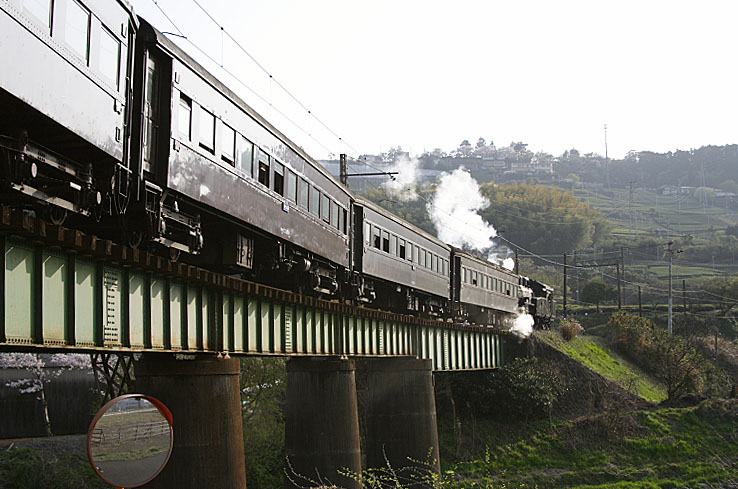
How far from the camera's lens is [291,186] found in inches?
790

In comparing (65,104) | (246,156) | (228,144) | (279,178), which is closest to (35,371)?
(279,178)

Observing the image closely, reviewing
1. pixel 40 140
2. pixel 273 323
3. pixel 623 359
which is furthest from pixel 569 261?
pixel 40 140

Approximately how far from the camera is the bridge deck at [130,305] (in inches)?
440

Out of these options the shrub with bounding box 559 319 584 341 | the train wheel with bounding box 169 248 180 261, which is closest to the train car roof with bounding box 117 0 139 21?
the train wheel with bounding box 169 248 180 261

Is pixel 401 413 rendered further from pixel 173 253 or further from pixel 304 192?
pixel 173 253

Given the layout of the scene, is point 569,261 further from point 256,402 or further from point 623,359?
point 256,402

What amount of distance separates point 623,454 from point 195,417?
2848cm

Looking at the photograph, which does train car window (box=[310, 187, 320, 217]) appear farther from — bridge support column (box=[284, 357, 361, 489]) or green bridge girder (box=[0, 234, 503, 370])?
bridge support column (box=[284, 357, 361, 489])

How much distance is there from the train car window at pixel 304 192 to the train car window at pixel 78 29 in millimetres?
A: 9692

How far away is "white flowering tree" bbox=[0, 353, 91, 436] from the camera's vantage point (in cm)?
3744

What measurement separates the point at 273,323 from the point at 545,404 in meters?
27.3

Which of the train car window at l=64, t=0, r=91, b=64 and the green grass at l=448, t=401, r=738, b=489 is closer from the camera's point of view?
the train car window at l=64, t=0, r=91, b=64

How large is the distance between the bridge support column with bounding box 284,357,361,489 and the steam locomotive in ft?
13.2

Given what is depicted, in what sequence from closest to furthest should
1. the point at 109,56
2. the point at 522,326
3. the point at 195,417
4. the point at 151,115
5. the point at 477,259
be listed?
1. the point at 109,56
2. the point at 151,115
3. the point at 195,417
4. the point at 477,259
5. the point at 522,326
